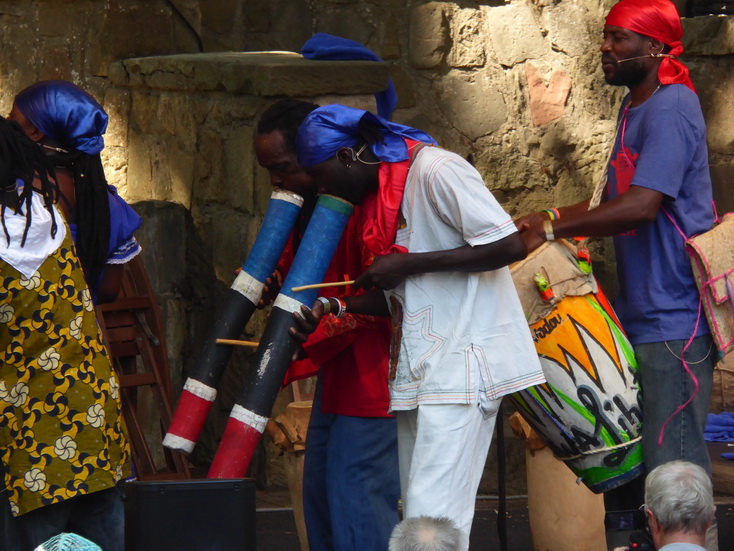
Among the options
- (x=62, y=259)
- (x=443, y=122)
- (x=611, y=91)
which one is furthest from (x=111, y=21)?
(x=62, y=259)

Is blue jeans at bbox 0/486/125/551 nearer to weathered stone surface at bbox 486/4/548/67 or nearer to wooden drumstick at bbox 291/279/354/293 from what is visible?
wooden drumstick at bbox 291/279/354/293

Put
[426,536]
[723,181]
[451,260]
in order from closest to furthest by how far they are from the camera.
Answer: [426,536], [451,260], [723,181]

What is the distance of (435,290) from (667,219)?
73 centimetres

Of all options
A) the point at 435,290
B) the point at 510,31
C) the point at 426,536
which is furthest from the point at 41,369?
the point at 510,31

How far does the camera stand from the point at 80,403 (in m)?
3.17

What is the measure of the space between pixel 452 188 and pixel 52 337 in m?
1.02

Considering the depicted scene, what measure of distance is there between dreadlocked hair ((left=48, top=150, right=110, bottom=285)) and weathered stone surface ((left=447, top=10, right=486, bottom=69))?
85.4 inches

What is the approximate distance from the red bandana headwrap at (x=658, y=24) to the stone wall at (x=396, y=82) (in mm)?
1676

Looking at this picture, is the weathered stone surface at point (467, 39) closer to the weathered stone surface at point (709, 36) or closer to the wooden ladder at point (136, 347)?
the weathered stone surface at point (709, 36)

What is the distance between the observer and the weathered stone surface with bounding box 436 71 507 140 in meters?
5.24

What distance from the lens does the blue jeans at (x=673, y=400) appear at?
3432mm

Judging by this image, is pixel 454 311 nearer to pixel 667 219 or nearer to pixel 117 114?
pixel 667 219

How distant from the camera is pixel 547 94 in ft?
17.5

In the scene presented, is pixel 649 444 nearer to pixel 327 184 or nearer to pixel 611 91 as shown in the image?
pixel 327 184
